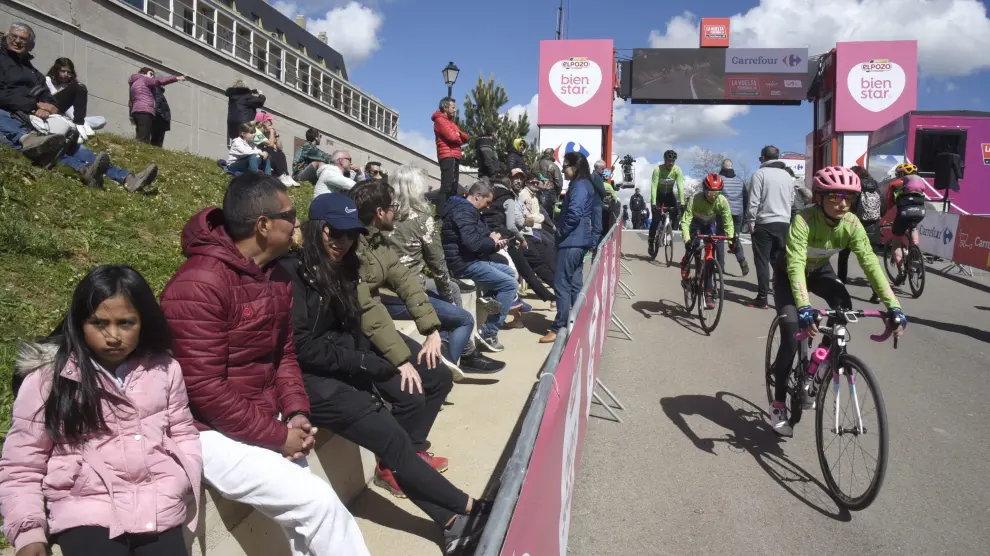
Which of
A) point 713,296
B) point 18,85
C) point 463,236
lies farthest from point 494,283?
point 18,85

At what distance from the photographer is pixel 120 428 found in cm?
221

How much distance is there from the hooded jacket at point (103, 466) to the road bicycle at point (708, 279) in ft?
23.5

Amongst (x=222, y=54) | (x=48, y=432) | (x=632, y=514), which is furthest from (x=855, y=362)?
(x=222, y=54)

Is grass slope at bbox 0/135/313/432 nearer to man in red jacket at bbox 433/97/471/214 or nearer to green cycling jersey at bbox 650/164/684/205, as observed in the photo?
man in red jacket at bbox 433/97/471/214

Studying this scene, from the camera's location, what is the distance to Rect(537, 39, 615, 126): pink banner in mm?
28031

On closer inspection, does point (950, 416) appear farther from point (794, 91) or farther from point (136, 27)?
point (794, 91)

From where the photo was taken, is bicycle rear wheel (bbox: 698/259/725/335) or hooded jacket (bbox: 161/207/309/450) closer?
hooded jacket (bbox: 161/207/309/450)

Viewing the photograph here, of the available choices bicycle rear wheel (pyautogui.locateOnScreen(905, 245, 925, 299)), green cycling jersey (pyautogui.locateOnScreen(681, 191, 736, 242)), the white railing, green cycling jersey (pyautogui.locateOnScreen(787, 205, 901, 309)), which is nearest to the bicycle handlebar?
green cycling jersey (pyautogui.locateOnScreen(787, 205, 901, 309))

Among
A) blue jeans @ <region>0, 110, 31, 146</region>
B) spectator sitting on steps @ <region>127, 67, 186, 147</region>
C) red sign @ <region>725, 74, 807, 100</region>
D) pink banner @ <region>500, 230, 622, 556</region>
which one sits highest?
red sign @ <region>725, 74, 807, 100</region>

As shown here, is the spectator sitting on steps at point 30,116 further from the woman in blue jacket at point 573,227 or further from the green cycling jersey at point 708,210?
the green cycling jersey at point 708,210

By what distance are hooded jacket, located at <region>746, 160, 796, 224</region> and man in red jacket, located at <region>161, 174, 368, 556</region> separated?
Result: 8.20 metres

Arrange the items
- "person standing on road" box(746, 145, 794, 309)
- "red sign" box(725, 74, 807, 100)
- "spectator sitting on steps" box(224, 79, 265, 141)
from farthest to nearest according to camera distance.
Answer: "red sign" box(725, 74, 807, 100) < "spectator sitting on steps" box(224, 79, 265, 141) < "person standing on road" box(746, 145, 794, 309)

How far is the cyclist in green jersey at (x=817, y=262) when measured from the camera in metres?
4.43

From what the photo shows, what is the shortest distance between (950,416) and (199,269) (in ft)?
19.6
